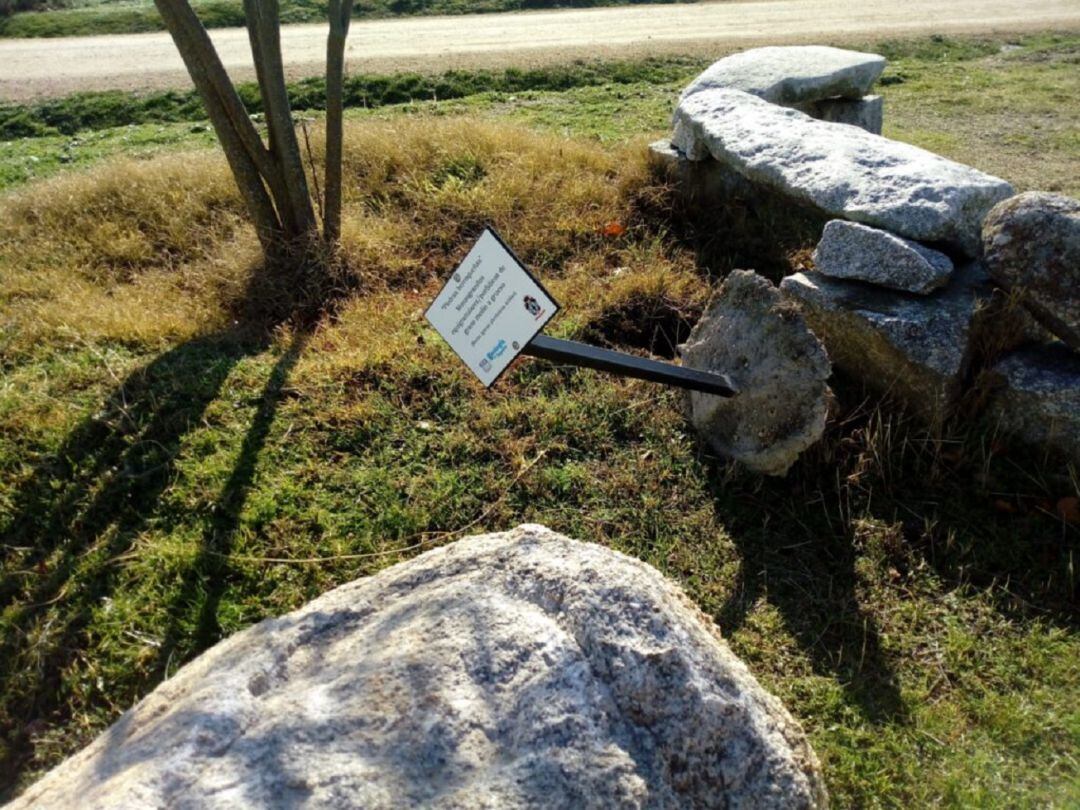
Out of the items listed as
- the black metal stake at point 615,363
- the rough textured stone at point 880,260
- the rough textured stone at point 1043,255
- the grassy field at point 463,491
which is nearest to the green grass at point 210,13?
the grassy field at point 463,491

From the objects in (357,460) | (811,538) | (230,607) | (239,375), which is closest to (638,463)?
(811,538)

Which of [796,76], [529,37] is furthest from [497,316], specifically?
[529,37]

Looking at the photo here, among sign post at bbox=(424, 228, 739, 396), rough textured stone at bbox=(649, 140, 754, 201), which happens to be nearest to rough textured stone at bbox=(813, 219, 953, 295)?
sign post at bbox=(424, 228, 739, 396)

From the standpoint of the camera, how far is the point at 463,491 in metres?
3.56

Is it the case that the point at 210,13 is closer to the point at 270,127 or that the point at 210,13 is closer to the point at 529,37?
the point at 529,37

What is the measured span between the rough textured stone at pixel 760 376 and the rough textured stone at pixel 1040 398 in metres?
0.87

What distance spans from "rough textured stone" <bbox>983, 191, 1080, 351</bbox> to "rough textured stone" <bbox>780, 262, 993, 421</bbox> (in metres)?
0.21

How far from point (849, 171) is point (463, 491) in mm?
2693

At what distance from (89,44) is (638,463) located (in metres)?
12.2

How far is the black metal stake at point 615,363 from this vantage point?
2881mm

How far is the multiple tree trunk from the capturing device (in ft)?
14.8

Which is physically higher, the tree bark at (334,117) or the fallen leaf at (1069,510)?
the tree bark at (334,117)

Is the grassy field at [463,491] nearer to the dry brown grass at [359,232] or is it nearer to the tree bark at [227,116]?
the dry brown grass at [359,232]

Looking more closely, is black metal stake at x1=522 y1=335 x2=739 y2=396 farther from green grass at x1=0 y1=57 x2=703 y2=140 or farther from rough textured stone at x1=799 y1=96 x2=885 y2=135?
green grass at x1=0 y1=57 x2=703 y2=140
